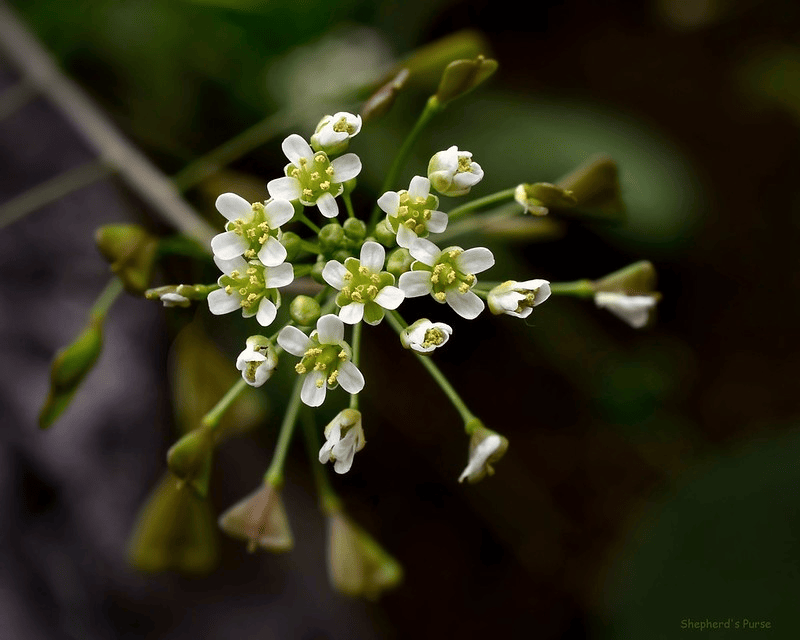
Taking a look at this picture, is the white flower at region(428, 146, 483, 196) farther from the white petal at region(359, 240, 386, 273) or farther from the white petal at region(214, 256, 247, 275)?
the white petal at region(214, 256, 247, 275)

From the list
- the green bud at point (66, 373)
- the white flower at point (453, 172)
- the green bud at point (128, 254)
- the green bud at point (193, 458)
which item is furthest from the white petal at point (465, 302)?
the green bud at point (66, 373)

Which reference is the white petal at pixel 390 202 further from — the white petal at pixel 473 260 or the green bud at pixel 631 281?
the green bud at pixel 631 281

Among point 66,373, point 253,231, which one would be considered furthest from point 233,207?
point 66,373

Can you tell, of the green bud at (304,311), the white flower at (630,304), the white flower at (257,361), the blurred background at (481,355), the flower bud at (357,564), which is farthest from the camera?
the blurred background at (481,355)

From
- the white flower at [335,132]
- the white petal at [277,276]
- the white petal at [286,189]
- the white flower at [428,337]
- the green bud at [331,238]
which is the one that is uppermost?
the white flower at [335,132]

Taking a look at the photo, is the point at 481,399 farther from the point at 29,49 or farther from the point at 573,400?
the point at 29,49

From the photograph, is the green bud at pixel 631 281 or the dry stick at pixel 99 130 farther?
the dry stick at pixel 99 130

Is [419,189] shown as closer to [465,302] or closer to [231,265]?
[465,302]
